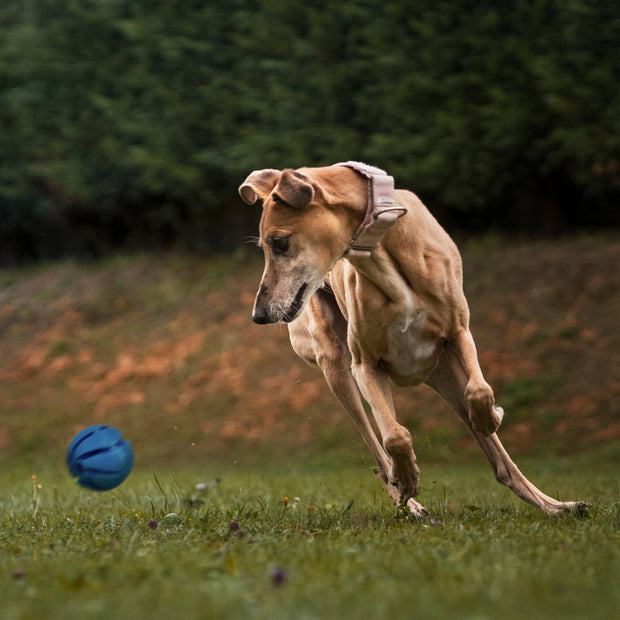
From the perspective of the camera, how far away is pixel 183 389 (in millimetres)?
10891

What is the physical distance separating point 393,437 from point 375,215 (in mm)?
1007

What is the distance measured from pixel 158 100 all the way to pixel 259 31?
6.39ft

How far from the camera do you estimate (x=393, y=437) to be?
4.26 meters

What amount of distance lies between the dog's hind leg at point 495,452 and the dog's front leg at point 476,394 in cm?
12

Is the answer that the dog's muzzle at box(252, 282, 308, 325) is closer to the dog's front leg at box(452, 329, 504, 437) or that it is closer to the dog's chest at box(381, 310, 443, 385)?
the dog's chest at box(381, 310, 443, 385)

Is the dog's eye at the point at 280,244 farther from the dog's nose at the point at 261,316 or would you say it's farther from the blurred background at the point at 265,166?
the blurred background at the point at 265,166

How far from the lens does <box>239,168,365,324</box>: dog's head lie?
4059 millimetres

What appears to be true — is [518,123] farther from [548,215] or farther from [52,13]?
[52,13]

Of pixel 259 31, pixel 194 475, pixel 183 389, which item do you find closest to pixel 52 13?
pixel 259 31

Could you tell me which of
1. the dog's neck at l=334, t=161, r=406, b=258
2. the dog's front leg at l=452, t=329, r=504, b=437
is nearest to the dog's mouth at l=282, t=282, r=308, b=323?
the dog's neck at l=334, t=161, r=406, b=258

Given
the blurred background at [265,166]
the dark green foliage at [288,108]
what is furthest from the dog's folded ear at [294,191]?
the dark green foliage at [288,108]

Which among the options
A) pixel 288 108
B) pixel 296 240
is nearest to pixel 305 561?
pixel 296 240

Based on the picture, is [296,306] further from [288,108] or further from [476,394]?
[288,108]

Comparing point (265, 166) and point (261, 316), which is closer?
point (261, 316)
